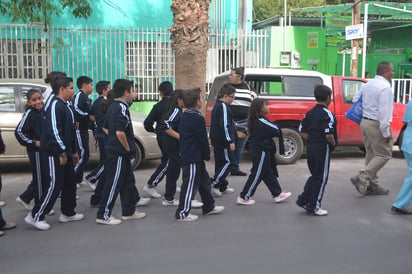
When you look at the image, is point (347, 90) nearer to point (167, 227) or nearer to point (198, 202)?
point (198, 202)

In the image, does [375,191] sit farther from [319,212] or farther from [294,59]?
[294,59]

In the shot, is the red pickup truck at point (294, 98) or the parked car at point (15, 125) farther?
the red pickup truck at point (294, 98)

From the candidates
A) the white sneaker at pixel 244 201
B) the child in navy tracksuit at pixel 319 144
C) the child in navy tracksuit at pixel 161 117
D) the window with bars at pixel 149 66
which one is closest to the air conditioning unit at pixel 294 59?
the window with bars at pixel 149 66

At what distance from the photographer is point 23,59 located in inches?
499

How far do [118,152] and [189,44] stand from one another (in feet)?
16.3

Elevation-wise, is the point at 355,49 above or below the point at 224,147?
above

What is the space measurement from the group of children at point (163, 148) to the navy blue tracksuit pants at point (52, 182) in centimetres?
1

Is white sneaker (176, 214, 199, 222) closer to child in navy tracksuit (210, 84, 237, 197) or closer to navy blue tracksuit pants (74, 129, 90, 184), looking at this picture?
child in navy tracksuit (210, 84, 237, 197)

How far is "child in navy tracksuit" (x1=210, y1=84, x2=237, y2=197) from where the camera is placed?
20.6ft

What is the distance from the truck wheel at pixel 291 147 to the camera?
363 inches

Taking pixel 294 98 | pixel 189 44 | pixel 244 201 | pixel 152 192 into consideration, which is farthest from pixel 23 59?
pixel 244 201

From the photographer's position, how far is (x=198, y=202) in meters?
6.26

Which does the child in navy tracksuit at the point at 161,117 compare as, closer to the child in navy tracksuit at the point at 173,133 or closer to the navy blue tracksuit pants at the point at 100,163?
the child in navy tracksuit at the point at 173,133

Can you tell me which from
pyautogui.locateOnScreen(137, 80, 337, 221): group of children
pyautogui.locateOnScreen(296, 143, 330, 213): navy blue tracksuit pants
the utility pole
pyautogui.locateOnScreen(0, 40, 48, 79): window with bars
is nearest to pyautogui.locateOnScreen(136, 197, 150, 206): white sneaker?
pyautogui.locateOnScreen(137, 80, 337, 221): group of children
